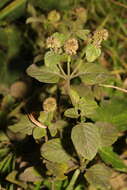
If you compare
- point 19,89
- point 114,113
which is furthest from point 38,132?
point 19,89

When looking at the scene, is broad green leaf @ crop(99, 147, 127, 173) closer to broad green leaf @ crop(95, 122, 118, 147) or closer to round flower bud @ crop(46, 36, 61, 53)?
broad green leaf @ crop(95, 122, 118, 147)

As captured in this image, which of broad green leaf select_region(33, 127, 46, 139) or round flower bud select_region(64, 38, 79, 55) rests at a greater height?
round flower bud select_region(64, 38, 79, 55)

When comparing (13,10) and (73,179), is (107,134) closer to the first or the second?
(73,179)

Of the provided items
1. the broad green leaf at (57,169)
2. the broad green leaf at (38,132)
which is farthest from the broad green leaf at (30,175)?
the broad green leaf at (38,132)

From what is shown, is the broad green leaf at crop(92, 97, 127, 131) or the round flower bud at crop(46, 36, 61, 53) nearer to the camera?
the round flower bud at crop(46, 36, 61, 53)

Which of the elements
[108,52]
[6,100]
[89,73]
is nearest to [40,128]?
[89,73]

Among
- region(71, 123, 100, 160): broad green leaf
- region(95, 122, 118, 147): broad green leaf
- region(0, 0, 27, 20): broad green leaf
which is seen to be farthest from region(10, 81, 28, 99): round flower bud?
region(71, 123, 100, 160): broad green leaf

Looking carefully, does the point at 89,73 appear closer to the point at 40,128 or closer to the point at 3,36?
the point at 40,128
